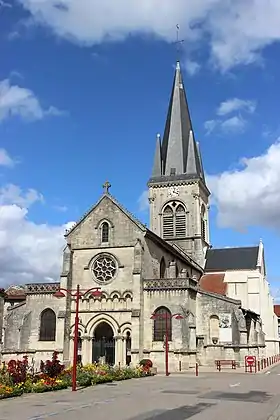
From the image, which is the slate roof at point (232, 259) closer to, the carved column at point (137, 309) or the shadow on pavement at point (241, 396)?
the carved column at point (137, 309)

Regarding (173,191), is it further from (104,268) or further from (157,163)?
(104,268)

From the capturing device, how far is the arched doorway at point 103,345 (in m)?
38.7

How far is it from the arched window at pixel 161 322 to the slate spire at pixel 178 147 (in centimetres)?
2571

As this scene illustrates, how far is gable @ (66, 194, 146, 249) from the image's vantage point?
4022cm

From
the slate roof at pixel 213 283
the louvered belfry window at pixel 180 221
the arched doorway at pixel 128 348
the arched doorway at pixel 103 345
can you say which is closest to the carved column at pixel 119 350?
the arched doorway at pixel 128 348

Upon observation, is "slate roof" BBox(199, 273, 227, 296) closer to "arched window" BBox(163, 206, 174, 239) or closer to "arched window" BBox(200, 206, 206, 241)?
Result: "arched window" BBox(200, 206, 206, 241)

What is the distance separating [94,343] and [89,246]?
26.2 feet

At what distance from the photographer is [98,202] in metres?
42.1

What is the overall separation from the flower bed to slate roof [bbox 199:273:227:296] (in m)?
28.9

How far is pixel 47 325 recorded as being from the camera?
1571 inches

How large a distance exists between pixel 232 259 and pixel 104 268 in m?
A: 24.6

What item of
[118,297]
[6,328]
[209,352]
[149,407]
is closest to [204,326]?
[209,352]

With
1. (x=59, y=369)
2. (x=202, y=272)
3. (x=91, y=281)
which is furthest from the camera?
(x=202, y=272)

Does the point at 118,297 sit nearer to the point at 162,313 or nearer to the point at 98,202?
the point at 162,313
